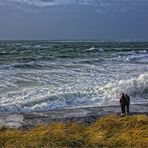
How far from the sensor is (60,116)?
52.2 ft

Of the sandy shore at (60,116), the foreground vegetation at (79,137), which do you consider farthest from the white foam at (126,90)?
the foreground vegetation at (79,137)

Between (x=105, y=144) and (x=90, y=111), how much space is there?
6792 millimetres

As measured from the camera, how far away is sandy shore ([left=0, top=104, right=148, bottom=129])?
14.7 meters

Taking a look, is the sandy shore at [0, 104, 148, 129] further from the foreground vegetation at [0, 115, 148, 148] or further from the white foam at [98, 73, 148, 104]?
the white foam at [98, 73, 148, 104]

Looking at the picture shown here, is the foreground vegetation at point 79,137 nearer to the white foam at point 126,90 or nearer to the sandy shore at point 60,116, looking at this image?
the sandy shore at point 60,116

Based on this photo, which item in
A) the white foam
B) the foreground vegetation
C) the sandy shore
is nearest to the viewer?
the foreground vegetation

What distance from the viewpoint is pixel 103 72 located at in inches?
1310

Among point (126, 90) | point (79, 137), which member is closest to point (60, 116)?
point (79, 137)

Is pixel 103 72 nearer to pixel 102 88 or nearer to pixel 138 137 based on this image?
pixel 102 88

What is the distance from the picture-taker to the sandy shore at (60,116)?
14.7m

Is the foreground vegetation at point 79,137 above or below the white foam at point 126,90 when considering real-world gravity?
above

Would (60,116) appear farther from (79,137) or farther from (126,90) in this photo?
(126,90)

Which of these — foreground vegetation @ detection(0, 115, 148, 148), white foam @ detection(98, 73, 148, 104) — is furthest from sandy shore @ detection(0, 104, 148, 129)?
white foam @ detection(98, 73, 148, 104)

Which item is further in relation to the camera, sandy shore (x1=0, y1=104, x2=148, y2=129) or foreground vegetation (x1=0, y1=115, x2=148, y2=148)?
sandy shore (x1=0, y1=104, x2=148, y2=129)
